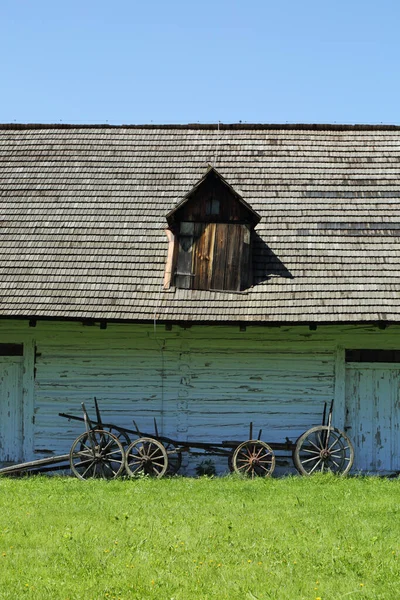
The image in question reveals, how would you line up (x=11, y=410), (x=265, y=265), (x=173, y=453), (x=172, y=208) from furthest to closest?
(x=172, y=208)
(x=265, y=265)
(x=11, y=410)
(x=173, y=453)

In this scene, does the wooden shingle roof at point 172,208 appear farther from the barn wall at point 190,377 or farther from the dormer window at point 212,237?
the barn wall at point 190,377

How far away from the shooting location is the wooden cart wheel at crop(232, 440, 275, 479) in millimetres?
11938

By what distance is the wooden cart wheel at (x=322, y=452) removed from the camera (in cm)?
1201

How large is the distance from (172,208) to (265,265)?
227 centimetres

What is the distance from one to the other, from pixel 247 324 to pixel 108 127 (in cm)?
692

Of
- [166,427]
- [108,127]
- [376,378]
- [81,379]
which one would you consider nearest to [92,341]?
[81,379]

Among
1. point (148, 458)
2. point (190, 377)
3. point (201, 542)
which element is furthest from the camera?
point (190, 377)

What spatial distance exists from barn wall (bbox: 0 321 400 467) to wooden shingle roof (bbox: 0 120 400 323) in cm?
54

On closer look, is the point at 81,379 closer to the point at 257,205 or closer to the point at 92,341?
the point at 92,341

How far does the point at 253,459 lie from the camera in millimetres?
11969

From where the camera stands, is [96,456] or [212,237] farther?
[212,237]

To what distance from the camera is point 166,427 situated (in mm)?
12969

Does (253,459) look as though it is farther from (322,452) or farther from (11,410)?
(11,410)

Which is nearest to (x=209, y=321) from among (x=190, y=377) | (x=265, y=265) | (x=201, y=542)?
(x=190, y=377)
